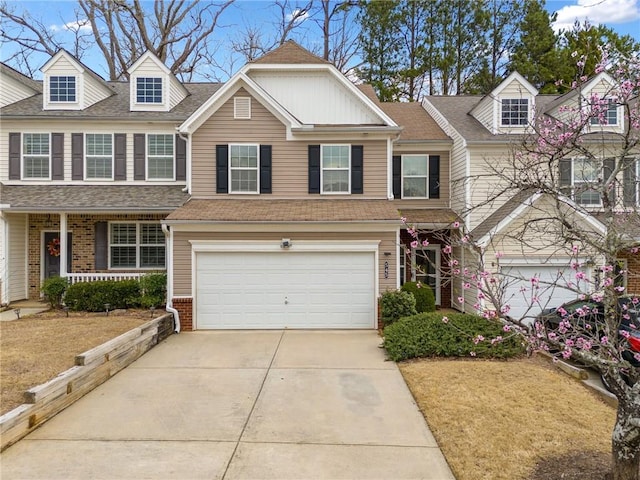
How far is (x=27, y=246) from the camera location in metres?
13.8

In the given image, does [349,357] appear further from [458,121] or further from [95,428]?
[458,121]

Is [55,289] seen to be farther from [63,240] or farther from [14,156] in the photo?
[14,156]

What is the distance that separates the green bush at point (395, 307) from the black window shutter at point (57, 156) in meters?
11.2

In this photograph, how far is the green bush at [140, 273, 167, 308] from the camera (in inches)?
458

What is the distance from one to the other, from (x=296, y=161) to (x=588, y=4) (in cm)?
877

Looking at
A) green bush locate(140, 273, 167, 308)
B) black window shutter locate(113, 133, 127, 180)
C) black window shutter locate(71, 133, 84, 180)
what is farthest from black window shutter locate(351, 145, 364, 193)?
black window shutter locate(71, 133, 84, 180)

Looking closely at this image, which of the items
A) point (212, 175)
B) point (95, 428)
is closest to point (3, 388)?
point (95, 428)

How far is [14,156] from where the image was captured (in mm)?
13508

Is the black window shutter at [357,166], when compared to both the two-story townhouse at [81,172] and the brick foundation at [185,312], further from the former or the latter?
the brick foundation at [185,312]

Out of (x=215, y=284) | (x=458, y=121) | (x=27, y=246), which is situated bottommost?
(x=215, y=284)

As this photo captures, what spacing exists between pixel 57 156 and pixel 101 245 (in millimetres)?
3291

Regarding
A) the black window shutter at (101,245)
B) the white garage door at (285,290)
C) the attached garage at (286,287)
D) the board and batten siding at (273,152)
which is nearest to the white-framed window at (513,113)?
the board and batten siding at (273,152)

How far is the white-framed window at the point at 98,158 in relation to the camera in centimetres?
1368

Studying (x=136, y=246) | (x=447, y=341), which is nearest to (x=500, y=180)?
(x=447, y=341)
